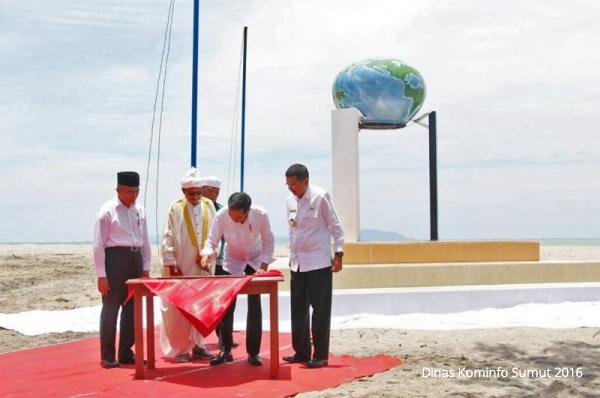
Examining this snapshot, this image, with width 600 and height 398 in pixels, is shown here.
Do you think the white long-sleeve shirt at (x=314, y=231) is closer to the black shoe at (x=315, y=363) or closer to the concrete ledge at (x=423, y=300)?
the black shoe at (x=315, y=363)

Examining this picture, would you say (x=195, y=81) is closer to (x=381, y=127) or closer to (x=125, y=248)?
(x=125, y=248)

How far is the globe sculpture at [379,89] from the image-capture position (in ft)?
41.7

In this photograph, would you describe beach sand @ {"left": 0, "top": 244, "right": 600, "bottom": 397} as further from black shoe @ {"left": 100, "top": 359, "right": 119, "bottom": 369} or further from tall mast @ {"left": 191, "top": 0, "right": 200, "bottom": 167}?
tall mast @ {"left": 191, "top": 0, "right": 200, "bottom": 167}

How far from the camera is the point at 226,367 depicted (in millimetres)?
5609

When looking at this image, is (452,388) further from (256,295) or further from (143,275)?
(143,275)

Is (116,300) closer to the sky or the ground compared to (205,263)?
closer to the ground

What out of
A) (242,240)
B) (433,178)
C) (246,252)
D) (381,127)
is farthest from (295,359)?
(433,178)

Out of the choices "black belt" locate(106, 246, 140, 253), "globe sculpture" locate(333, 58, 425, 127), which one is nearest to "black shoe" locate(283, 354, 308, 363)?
"black belt" locate(106, 246, 140, 253)

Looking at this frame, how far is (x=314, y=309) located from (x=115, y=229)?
172cm

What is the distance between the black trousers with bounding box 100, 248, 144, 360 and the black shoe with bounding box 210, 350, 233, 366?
0.70 metres

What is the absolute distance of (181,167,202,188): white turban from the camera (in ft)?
19.5

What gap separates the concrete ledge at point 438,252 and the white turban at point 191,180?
489 cm

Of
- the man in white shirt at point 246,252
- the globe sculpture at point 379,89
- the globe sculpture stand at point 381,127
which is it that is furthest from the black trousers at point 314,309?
the globe sculpture at point 379,89

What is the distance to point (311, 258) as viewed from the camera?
575 centimetres
